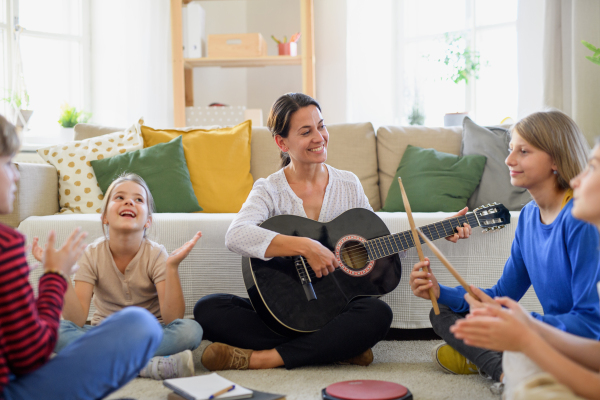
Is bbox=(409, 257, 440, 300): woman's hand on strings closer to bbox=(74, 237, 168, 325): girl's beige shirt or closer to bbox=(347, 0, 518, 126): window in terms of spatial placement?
bbox=(74, 237, 168, 325): girl's beige shirt

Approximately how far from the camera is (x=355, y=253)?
1648 millimetres

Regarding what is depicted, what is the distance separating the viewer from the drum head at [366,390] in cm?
116

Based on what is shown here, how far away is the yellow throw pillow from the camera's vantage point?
7.87 feet

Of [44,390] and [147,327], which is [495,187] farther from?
[44,390]

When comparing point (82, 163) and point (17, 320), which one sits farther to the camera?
point (82, 163)

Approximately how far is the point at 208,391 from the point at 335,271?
556mm

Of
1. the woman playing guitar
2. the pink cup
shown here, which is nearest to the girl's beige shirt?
the woman playing guitar

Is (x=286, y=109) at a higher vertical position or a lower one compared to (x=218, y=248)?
higher

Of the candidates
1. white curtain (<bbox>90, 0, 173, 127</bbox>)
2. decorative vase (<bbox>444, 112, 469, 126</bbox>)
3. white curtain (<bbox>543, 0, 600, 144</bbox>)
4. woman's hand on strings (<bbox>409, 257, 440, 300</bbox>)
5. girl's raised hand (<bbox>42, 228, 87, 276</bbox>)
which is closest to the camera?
girl's raised hand (<bbox>42, 228, 87, 276</bbox>)

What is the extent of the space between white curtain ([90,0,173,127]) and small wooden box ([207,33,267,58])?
0.49 meters

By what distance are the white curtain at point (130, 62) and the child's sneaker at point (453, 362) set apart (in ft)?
9.54

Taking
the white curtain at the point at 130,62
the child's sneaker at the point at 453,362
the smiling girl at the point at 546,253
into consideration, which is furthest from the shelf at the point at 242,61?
the child's sneaker at the point at 453,362

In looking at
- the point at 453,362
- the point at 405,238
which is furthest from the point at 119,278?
the point at 453,362

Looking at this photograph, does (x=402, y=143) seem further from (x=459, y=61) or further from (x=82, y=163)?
(x=82, y=163)
